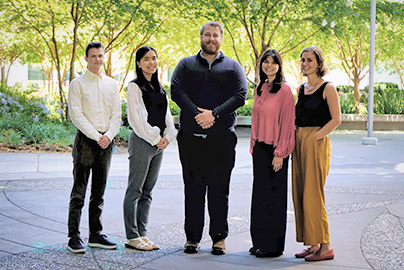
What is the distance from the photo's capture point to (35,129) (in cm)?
1377

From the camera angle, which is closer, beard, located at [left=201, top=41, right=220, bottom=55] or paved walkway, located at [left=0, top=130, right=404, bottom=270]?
paved walkway, located at [left=0, top=130, right=404, bottom=270]

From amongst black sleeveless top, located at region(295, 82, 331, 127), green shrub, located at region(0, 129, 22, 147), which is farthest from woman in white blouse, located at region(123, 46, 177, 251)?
green shrub, located at region(0, 129, 22, 147)

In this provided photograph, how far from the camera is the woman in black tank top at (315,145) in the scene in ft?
17.4

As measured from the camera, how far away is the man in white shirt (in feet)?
17.8

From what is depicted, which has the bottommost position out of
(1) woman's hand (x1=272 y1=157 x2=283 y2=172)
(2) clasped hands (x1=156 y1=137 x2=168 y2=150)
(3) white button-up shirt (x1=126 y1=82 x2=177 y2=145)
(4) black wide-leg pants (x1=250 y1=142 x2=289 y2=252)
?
(4) black wide-leg pants (x1=250 y1=142 x2=289 y2=252)

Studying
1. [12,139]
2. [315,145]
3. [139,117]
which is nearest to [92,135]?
[139,117]

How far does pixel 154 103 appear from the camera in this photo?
18.3ft

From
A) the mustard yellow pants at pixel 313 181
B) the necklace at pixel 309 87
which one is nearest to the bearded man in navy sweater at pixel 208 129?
the necklace at pixel 309 87

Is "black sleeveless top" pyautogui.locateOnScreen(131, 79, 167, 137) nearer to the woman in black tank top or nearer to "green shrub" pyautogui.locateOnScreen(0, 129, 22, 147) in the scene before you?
the woman in black tank top

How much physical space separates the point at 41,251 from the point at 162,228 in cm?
143

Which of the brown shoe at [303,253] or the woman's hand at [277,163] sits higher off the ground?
the woman's hand at [277,163]

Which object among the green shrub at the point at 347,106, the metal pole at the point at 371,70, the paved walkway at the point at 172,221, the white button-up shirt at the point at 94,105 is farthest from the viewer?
the green shrub at the point at 347,106

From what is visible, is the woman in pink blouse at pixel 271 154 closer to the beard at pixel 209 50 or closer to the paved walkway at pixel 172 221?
the paved walkway at pixel 172 221

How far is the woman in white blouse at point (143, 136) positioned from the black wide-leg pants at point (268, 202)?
89 cm
